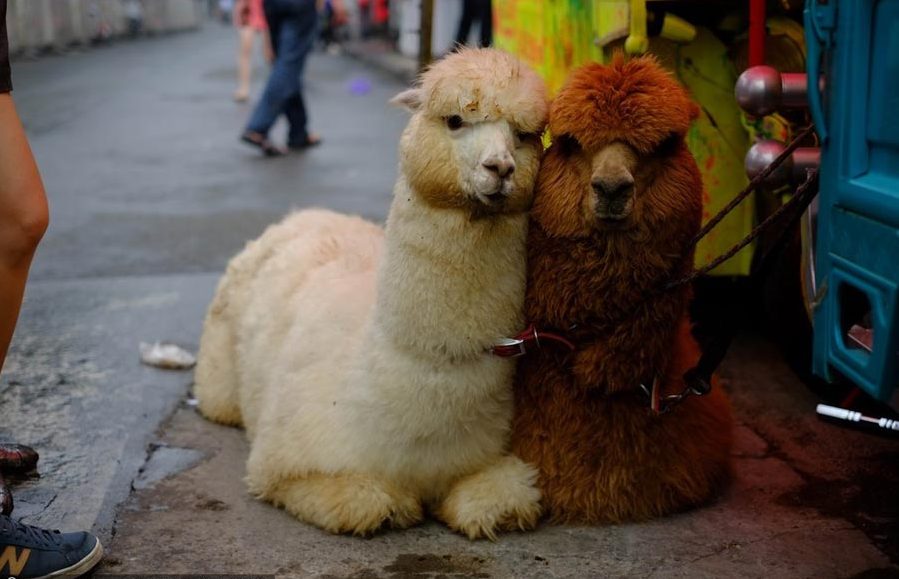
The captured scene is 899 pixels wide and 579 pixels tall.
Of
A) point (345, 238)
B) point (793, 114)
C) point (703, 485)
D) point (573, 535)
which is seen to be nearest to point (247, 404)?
point (345, 238)

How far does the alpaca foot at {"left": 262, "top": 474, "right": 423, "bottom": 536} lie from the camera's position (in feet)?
9.90

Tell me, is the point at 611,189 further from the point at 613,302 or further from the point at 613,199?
the point at 613,302

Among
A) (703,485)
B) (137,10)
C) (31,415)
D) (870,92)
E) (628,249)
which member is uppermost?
(870,92)

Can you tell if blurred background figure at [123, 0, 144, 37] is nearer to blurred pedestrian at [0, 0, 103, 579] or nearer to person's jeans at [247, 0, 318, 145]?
person's jeans at [247, 0, 318, 145]

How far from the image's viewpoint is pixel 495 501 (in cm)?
302

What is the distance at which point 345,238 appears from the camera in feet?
13.1

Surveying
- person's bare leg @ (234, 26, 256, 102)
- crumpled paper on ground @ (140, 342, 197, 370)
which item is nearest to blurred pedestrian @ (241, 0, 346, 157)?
person's bare leg @ (234, 26, 256, 102)

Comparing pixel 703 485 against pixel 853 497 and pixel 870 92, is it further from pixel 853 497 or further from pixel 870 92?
pixel 870 92

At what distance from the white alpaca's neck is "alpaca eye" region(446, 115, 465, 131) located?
8.0 inches

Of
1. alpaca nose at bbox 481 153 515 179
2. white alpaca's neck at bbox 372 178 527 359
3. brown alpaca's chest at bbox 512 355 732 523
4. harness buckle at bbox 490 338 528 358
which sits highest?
alpaca nose at bbox 481 153 515 179

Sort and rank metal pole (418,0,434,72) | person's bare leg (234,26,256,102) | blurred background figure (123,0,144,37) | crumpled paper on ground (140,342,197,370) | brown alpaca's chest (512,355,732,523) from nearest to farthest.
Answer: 1. brown alpaca's chest (512,355,732,523)
2. crumpled paper on ground (140,342,197,370)
3. metal pole (418,0,434,72)
4. person's bare leg (234,26,256,102)
5. blurred background figure (123,0,144,37)

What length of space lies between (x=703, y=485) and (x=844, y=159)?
108cm

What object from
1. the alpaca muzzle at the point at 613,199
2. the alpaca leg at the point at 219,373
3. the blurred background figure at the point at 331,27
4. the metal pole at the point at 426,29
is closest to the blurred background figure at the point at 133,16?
the blurred background figure at the point at 331,27

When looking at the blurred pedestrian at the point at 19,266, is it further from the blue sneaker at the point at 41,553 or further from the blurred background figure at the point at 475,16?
the blurred background figure at the point at 475,16
